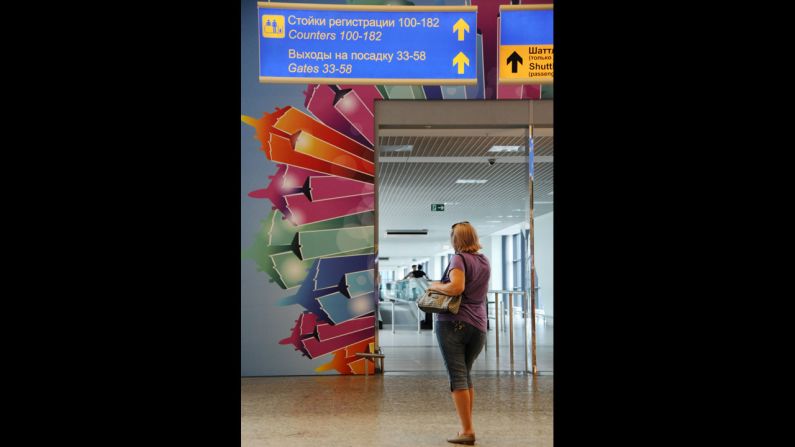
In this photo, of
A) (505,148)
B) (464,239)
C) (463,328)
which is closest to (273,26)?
(464,239)

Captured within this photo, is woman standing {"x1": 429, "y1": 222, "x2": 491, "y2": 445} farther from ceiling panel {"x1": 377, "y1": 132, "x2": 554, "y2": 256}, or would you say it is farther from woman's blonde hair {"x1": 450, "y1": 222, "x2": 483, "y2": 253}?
ceiling panel {"x1": 377, "y1": 132, "x2": 554, "y2": 256}

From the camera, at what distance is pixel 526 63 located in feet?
18.3

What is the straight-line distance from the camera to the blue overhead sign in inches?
196

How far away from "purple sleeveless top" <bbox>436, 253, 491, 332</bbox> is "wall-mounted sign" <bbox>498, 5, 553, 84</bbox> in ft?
5.73

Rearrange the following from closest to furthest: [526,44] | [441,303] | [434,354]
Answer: [441,303]
[526,44]
[434,354]

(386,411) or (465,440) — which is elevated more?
(465,440)

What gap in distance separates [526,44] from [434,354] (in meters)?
5.61

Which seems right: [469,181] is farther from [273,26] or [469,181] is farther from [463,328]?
[463,328]

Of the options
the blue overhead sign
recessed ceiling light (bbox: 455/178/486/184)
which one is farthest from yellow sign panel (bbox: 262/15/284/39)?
recessed ceiling light (bbox: 455/178/486/184)

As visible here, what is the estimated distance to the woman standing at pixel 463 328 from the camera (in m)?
4.41

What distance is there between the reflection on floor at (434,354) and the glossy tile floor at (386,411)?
0.79 m
